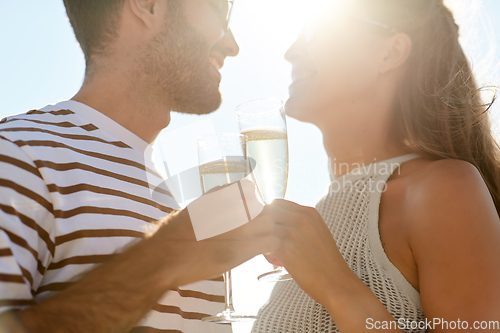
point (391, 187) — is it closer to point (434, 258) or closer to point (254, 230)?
point (434, 258)

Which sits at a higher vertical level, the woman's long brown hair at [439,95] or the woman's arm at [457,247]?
the woman's long brown hair at [439,95]

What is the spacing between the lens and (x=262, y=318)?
2174 mm

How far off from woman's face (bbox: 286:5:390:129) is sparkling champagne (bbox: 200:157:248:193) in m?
1.44

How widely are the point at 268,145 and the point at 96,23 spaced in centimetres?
153

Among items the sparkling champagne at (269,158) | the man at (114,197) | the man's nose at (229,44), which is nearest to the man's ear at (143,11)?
the man at (114,197)

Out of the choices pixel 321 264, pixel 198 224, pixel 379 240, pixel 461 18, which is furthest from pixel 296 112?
pixel 198 224

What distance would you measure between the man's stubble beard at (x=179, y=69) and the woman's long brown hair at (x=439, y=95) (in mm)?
1192

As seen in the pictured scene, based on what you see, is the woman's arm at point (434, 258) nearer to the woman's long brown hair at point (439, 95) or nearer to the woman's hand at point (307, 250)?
the woman's hand at point (307, 250)

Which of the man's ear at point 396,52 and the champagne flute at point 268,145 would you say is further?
the man's ear at point 396,52

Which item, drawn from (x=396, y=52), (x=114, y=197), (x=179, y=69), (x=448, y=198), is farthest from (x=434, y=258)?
(x=179, y=69)

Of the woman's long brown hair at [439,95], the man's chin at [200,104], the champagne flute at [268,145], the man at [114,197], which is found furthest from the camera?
the man's chin at [200,104]

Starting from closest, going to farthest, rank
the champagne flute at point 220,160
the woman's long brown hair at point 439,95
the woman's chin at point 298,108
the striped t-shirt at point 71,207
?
the striped t-shirt at point 71,207
the champagne flute at point 220,160
the woman's long brown hair at point 439,95
the woman's chin at point 298,108

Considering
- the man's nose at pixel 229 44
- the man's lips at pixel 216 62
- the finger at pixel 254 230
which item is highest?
the man's nose at pixel 229 44

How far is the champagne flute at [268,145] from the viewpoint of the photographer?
1.65 meters
